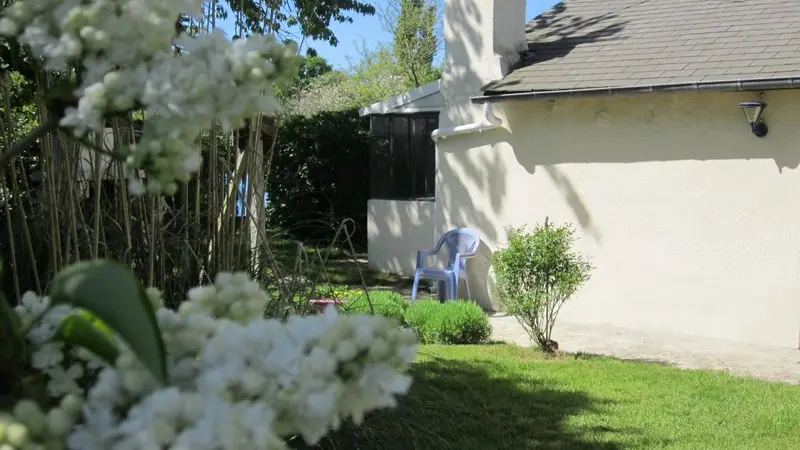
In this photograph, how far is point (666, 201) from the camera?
30.8ft

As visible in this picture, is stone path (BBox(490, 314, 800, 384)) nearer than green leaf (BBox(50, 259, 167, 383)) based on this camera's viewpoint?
No

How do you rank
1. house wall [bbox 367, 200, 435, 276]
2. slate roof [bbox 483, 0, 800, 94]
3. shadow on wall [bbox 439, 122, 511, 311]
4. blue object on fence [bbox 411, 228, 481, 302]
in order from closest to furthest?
slate roof [bbox 483, 0, 800, 94], blue object on fence [bbox 411, 228, 481, 302], shadow on wall [bbox 439, 122, 511, 311], house wall [bbox 367, 200, 435, 276]

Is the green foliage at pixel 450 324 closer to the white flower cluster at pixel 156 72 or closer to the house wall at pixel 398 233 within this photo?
the house wall at pixel 398 233

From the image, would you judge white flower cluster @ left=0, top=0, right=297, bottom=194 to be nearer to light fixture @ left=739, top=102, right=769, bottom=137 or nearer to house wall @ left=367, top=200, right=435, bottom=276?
light fixture @ left=739, top=102, right=769, bottom=137

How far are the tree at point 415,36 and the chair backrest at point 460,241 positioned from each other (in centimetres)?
1386

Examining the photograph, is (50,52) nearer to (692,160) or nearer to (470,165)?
(692,160)

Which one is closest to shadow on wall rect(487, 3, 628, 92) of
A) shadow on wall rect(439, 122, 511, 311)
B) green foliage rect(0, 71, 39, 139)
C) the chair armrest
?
shadow on wall rect(439, 122, 511, 311)

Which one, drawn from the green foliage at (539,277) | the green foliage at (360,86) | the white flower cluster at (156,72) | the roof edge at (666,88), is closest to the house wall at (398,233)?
the roof edge at (666,88)

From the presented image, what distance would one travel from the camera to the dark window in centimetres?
1365

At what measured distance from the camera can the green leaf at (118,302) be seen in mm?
861

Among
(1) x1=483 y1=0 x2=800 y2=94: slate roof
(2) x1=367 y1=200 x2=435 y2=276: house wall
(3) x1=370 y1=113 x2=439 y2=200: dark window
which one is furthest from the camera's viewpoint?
(3) x1=370 y1=113 x2=439 y2=200: dark window

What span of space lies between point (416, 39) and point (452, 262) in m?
15.4

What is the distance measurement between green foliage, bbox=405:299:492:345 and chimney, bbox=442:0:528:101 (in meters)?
3.36

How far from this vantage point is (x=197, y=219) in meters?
4.19
